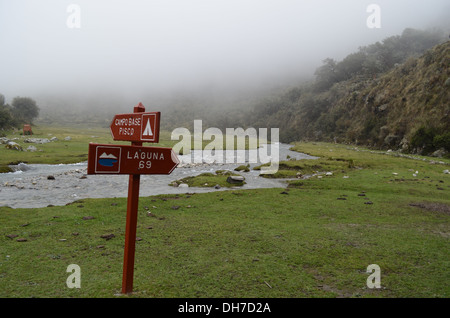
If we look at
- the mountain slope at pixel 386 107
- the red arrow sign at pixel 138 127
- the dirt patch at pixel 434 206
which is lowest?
the dirt patch at pixel 434 206

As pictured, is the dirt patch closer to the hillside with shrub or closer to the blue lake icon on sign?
the blue lake icon on sign

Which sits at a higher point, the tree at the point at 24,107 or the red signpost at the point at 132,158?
the tree at the point at 24,107

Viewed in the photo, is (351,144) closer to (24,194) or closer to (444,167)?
(444,167)

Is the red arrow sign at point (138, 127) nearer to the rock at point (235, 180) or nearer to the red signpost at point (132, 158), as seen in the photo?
the red signpost at point (132, 158)

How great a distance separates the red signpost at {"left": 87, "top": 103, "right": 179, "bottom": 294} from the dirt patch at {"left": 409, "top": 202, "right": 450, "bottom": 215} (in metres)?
19.0

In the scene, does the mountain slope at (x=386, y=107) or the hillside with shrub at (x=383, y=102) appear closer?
the mountain slope at (x=386, y=107)

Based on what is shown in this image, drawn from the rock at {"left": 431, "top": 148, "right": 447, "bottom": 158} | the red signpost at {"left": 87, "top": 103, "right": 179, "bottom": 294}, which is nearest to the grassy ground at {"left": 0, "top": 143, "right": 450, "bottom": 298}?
the red signpost at {"left": 87, "top": 103, "right": 179, "bottom": 294}

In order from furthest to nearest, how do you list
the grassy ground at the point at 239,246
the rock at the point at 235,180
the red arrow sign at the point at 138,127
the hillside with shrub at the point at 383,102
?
1. the hillside with shrub at the point at 383,102
2. the rock at the point at 235,180
3. the grassy ground at the point at 239,246
4. the red arrow sign at the point at 138,127

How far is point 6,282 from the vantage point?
8.88m

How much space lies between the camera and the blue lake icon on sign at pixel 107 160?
6.58 m

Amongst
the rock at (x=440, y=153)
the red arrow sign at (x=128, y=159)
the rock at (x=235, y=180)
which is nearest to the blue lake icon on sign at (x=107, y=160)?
the red arrow sign at (x=128, y=159)

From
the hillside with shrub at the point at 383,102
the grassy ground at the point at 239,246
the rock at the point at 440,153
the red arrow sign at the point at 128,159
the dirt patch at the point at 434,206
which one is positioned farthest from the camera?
the hillside with shrub at the point at 383,102

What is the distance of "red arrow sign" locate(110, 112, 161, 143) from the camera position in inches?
281
